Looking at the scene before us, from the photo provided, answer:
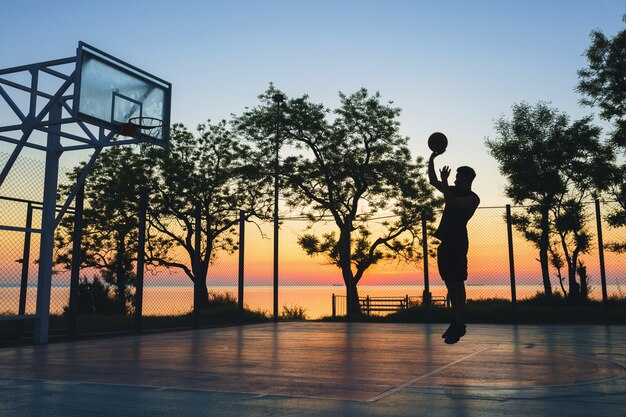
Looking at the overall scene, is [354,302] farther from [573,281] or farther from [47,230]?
[47,230]

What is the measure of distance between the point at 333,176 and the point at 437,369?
19.8 meters

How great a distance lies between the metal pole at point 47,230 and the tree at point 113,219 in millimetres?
10560

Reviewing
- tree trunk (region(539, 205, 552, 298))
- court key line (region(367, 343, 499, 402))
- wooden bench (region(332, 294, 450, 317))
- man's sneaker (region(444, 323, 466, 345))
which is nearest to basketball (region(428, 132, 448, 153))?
man's sneaker (region(444, 323, 466, 345))

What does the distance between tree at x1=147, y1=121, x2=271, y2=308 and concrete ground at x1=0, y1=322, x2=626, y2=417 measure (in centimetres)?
1652

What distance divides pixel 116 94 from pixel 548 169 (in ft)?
83.4

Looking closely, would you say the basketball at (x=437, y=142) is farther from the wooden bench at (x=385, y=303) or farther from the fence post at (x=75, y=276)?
the wooden bench at (x=385, y=303)

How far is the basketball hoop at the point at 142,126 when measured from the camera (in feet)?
36.5

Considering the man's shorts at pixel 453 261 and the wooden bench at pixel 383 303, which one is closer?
the man's shorts at pixel 453 261

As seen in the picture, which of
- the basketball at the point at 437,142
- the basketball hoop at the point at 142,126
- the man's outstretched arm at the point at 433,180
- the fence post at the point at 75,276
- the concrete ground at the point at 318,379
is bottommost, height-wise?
the concrete ground at the point at 318,379

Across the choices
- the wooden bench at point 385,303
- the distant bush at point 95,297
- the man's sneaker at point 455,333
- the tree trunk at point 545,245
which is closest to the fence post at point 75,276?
the man's sneaker at point 455,333

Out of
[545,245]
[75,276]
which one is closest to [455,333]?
[75,276]

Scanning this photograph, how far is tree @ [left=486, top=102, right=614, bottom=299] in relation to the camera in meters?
27.2

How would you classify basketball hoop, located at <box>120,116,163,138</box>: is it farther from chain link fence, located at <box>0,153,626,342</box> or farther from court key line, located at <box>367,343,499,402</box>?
court key line, located at <box>367,343,499,402</box>

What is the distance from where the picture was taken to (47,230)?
10.9 m
